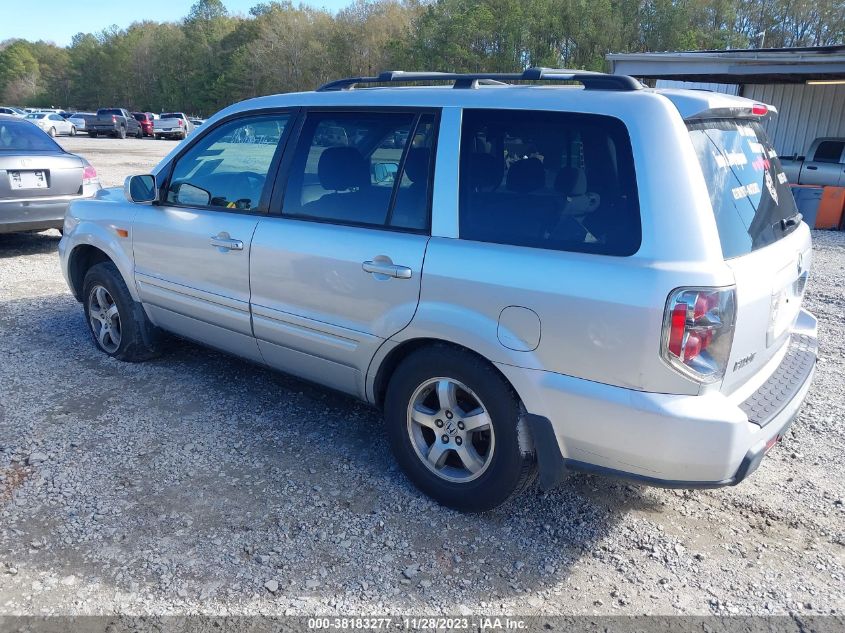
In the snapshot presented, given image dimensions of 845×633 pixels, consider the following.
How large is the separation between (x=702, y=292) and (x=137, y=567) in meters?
2.50

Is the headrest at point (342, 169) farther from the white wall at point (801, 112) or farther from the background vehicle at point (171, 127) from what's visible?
the background vehicle at point (171, 127)

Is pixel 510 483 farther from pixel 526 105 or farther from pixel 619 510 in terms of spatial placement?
pixel 526 105

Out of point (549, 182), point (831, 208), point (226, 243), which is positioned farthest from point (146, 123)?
point (549, 182)

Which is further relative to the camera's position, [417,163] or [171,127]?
[171,127]

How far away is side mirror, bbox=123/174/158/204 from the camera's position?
4305mm

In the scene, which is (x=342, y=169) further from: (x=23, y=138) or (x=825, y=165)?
(x=825, y=165)

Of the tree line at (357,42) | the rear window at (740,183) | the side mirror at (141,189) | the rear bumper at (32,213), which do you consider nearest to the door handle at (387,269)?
the rear window at (740,183)

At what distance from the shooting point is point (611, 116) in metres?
2.63

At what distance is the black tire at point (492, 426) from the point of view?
286 centimetres

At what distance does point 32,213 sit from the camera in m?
7.93

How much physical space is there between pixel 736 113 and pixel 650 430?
1455 mm

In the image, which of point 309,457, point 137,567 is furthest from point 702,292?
point 137,567

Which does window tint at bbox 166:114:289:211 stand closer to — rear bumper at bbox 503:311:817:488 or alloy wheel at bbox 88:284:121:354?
alloy wheel at bbox 88:284:121:354

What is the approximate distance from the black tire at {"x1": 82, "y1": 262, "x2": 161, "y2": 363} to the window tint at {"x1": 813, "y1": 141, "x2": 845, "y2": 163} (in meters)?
15.1
